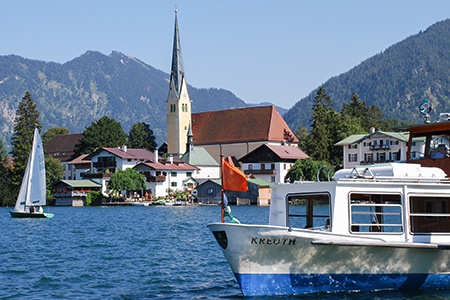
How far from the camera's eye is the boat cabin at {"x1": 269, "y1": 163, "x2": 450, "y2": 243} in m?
19.0

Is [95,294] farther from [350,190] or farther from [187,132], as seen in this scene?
[187,132]

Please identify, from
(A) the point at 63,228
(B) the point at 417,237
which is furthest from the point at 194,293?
(A) the point at 63,228

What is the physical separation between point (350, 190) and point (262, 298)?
3.27m

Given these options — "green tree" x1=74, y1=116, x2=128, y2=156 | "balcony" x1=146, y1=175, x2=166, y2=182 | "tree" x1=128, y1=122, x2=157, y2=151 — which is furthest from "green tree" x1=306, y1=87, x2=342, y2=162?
"tree" x1=128, y1=122, x2=157, y2=151

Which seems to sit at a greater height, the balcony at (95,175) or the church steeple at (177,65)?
the church steeple at (177,65)

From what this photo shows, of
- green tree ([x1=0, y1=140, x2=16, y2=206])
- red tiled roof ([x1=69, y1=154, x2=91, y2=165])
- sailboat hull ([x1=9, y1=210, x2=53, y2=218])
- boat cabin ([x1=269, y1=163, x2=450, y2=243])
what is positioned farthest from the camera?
red tiled roof ([x1=69, y1=154, x2=91, y2=165])

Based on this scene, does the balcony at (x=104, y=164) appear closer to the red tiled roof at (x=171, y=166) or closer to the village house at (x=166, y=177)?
the village house at (x=166, y=177)

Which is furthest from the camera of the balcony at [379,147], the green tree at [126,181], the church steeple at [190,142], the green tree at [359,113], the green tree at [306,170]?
the green tree at [359,113]

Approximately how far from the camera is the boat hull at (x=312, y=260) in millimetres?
18297

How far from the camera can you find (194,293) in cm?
2050

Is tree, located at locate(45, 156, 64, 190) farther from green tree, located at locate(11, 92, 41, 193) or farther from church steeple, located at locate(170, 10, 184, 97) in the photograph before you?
church steeple, located at locate(170, 10, 184, 97)

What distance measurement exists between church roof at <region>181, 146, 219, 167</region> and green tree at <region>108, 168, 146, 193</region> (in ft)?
43.9

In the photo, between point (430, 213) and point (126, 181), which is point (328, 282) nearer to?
point (430, 213)

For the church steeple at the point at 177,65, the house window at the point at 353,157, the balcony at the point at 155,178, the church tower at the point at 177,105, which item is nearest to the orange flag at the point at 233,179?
the house window at the point at 353,157
